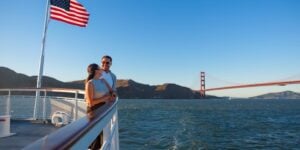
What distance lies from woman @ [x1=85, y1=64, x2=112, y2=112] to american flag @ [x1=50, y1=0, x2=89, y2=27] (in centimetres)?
532

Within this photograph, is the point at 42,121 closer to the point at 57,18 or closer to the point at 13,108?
the point at 13,108

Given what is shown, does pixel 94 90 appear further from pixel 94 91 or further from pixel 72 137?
pixel 72 137

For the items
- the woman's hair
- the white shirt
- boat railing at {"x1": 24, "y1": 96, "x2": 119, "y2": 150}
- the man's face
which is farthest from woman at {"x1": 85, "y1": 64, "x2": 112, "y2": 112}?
boat railing at {"x1": 24, "y1": 96, "x2": 119, "y2": 150}

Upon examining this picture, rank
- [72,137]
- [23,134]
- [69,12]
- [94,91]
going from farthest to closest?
[69,12]
[23,134]
[94,91]
[72,137]

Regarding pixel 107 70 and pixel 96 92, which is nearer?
pixel 96 92

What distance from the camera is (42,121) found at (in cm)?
666

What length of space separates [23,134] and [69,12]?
3.87 m

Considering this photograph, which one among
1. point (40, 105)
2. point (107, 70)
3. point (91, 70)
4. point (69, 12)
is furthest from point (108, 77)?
point (69, 12)

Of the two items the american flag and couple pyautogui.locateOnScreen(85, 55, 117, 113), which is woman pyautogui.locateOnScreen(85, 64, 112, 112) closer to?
couple pyautogui.locateOnScreen(85, 55, 117, 113)

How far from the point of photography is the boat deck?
14.0 ft

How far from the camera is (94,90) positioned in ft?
9.70

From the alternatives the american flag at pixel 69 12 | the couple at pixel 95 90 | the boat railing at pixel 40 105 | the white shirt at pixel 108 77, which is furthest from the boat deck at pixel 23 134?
the american flag at pixel 69 12

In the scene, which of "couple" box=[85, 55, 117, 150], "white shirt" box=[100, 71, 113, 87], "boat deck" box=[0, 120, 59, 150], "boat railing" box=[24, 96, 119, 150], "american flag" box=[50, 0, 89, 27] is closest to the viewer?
"boat railing" box=[24, 96, 119, 150]

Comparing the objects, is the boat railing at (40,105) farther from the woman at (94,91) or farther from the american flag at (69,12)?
the woman at (94,91)
